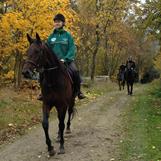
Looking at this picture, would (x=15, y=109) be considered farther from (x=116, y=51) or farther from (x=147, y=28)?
(x=116, y=51)

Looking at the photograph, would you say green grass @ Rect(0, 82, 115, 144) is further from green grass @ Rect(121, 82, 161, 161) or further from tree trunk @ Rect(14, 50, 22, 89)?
tree trunk @ Rect(14, 50, 22, 89)

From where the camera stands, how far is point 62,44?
11.7 metres

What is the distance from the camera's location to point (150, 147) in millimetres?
11555

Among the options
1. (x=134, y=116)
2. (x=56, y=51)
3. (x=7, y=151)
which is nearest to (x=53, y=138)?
(x=7, y=151)

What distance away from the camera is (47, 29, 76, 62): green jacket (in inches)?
462

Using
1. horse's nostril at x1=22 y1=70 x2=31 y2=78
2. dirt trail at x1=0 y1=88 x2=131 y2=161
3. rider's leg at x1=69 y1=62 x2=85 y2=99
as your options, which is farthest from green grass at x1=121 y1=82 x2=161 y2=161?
horse's nostril at x1=22 y1=70 x2=31 y2=78

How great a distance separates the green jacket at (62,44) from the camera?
38.5 feet

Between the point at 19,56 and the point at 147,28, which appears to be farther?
the point at 19,56

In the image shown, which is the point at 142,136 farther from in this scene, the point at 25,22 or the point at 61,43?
the point at 25,22

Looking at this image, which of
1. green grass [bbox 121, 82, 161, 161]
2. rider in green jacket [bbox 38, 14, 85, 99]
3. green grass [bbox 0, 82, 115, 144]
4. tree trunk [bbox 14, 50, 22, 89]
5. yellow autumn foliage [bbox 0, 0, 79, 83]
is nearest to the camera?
green grass [bbox 121, 82, 161, 161]

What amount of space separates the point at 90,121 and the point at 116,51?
54.2 meters

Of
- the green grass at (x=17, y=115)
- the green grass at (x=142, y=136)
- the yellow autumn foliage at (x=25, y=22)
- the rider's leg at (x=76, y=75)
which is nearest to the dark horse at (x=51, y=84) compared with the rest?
the rider's leg at (x=76, y=75)

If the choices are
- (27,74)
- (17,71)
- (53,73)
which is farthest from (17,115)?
(17,71)

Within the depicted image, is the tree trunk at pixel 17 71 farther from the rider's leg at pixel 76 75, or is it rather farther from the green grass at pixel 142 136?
the rider's leg at pixel 76 75
